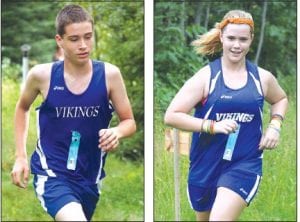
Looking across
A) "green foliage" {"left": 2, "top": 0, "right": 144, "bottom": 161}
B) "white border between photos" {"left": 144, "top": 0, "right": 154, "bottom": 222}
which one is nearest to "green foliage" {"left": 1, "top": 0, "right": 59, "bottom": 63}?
"green foliage" {"left": 2, "top": 0, "right": 144, "bottom": 161}

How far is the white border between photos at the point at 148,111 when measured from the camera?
12.6 feet

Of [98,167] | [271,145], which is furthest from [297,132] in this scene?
[98,167]

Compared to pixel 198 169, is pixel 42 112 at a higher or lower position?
higher

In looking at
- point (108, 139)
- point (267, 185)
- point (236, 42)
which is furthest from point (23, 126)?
point (267, 185)

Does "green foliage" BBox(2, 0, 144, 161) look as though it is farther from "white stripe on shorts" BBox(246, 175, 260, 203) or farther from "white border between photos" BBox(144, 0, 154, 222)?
"white stripe on shorts" BBox(246, 175, 260, 203)

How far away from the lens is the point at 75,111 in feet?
11.0

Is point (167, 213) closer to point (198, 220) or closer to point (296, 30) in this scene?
point (198, 220)

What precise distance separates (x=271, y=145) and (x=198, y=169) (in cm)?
31

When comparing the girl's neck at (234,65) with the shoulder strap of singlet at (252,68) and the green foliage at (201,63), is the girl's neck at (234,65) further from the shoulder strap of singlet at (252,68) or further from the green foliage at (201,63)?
the green foliage at (201,63)

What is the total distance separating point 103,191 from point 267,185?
754 millimetres

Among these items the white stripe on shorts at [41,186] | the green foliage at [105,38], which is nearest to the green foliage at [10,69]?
the green foliage at [105,38]

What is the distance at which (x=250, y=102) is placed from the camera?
338cm

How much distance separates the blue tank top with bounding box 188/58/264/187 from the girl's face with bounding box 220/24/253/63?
6 cm

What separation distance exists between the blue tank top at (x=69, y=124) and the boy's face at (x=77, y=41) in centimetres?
7
